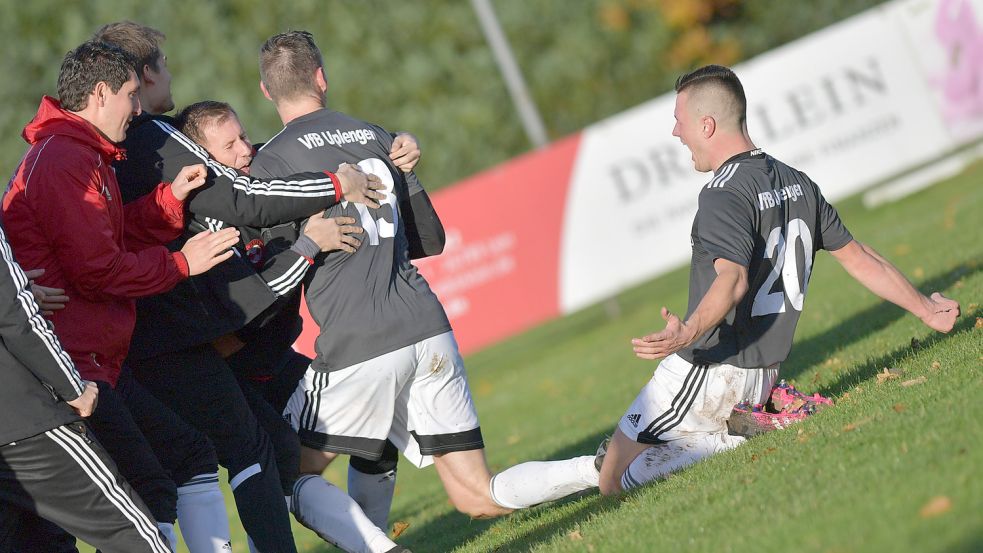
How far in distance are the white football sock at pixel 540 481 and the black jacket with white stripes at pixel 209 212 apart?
151cm

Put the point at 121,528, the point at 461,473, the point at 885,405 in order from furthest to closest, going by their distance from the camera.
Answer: the point at 461,473 → the point at 885,405 → the point at 121,528

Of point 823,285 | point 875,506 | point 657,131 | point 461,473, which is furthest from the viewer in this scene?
point 657,131

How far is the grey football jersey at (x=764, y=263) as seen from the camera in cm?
559

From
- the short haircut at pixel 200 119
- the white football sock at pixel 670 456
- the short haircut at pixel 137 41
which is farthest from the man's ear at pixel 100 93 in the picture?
the white football sock at pixel 670 456

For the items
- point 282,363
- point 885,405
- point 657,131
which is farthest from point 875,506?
point 657,131

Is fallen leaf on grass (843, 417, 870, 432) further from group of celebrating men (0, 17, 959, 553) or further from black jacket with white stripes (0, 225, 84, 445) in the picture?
black jacket with white stripes (0, 225, 84, 445)

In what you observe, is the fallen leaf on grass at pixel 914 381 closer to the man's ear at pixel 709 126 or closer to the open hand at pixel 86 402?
the man's ear at pixel 709 126

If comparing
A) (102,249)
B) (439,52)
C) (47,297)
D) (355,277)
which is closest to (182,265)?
(102,249)

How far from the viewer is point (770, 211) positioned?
5.60 metres

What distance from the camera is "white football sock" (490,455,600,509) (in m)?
5.91

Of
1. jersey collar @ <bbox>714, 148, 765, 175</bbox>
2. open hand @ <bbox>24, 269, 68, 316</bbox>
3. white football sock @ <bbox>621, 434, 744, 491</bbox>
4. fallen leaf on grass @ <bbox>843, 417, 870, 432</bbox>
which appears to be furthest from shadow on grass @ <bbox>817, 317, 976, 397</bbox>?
open hand @ <bbox>24, 269, 68, 316</bbox>

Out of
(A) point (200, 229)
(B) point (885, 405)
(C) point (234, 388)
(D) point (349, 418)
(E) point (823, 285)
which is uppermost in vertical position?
(A) point (200, 229)

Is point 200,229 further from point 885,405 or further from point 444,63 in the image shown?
point 444,63

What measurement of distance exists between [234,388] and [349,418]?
58cm
